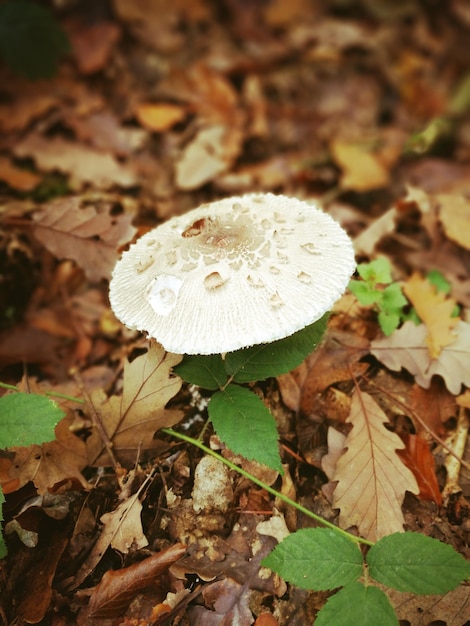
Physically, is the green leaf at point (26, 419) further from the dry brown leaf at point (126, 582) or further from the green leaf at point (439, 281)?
the green leaf at point (439, 281)

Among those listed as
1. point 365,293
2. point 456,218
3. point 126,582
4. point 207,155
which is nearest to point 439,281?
point 456,218

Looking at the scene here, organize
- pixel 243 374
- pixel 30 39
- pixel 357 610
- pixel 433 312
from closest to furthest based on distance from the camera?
pixel 357 610, pixel 243 374, pixel 433 312, pixel 30 39

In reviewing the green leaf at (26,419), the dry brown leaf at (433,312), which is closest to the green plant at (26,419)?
the green leaf at (26,419)

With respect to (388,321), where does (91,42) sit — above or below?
above

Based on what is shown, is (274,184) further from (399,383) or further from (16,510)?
(16,510)

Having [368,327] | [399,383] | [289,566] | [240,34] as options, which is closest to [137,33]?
[240,34]

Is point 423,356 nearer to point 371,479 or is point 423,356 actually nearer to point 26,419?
point 371,479
